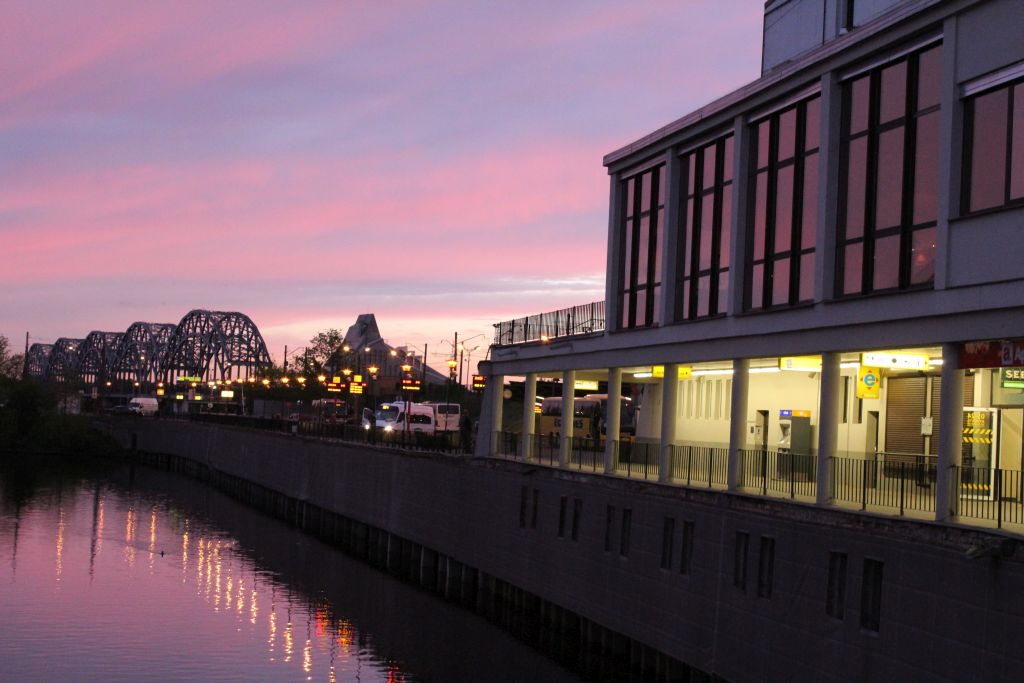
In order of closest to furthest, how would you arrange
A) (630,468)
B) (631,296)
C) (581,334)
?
(630,468), (631,296), (581,334)

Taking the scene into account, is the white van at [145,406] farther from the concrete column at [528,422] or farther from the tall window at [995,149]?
the tall window at [995,149]

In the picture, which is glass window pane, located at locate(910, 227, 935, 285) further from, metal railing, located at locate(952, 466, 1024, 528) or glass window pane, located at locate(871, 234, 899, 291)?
metal railing, located at locate(952, 466, 1024, 528)

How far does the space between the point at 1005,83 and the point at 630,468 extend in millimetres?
17478

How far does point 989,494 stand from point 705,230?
1534cm

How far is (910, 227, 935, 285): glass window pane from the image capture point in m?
26.3

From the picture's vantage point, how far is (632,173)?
4259 cm

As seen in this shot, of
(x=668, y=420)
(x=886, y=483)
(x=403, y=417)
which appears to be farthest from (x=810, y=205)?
(x=403, y=417)

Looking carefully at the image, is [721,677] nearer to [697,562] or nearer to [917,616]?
[697,562]

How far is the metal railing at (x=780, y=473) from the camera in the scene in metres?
29.8

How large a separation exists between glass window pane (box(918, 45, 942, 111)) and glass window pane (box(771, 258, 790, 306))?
6.46m

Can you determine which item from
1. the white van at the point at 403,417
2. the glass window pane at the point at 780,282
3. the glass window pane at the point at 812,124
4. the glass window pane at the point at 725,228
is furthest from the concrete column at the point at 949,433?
the white van at the point at 403,417

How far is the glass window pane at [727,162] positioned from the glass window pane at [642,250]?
17.9 feet

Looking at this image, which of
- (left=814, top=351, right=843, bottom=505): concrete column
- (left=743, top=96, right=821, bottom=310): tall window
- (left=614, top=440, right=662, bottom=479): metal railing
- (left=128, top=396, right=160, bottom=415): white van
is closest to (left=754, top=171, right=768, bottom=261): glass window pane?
(left=743, top=96, right=821, bottom=310): tall window

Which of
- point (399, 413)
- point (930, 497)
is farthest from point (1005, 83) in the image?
point (399, 413)
